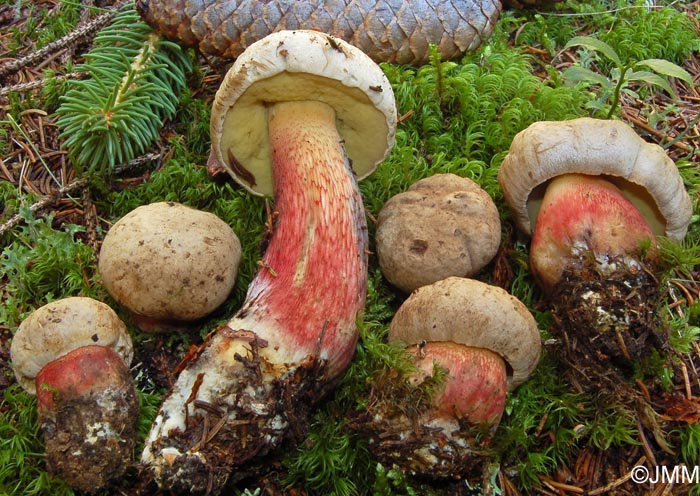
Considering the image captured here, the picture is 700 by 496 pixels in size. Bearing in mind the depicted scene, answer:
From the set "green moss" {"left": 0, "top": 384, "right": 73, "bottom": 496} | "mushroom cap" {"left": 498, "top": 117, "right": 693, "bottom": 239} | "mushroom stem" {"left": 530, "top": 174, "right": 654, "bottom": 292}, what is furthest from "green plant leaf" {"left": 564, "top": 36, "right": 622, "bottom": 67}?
"green moss" {"left": 0, "top": 384, "right": 73, "bottom": 496}

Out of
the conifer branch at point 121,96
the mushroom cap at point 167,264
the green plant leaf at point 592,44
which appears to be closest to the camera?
the mushroom cap at point 167,264

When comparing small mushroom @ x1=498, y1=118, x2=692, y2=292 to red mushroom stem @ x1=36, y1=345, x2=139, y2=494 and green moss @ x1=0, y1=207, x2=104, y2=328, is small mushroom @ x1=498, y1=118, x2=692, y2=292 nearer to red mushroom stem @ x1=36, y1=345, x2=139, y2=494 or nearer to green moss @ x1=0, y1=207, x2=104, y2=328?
red mushroom stem @ x1=36, y1=345, x2=139, y2=494

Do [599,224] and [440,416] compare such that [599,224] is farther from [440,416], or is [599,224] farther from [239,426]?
[239,426]

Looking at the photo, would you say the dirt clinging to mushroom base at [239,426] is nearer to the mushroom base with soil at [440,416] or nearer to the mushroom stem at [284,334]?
the mushroom stem at [284,334]

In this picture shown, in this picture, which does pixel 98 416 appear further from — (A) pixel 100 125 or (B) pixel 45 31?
(B) pixel 45 31

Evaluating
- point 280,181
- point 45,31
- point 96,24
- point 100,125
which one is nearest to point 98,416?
point 280,181

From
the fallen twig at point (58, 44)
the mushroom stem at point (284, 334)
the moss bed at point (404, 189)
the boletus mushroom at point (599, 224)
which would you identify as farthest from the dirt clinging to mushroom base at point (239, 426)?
the fallen twig at point (58, 44)
